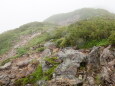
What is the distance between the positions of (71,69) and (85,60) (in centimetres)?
119

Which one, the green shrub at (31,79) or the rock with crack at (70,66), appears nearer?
the rock with crack at (70,66)

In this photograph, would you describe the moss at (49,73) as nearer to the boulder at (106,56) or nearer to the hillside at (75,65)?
the hillside at (75,65)

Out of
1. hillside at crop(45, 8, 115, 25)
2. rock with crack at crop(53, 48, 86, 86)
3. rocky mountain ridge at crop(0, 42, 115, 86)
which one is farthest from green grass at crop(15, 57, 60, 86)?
hillside at crop(45, 8, 115, 25)

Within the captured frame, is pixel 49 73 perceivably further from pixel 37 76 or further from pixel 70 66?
pixel 70 66

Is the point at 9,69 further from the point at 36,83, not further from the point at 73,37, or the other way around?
the point at 73,37

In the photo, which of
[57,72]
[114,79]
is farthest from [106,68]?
[57,72]

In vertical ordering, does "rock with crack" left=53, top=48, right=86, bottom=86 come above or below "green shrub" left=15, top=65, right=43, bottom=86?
above

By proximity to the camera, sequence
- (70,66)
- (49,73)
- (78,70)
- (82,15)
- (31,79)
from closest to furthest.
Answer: (78,70) < (70,66) < (49,73) < (31,79) < (82,15)

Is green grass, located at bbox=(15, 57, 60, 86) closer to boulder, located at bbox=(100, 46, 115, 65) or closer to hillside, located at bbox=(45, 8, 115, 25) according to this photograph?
boulder, located at bbox=(100, 46, 115, 65)

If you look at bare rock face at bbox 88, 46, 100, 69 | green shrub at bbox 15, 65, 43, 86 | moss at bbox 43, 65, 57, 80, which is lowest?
green shrub at bbox 15, 65, 43, 86

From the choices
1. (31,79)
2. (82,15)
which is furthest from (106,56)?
(82,15)

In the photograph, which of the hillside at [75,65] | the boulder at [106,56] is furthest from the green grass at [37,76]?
the boulder at [106,56]

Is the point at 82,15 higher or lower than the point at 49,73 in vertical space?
higher

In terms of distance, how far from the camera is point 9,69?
44.4ft
